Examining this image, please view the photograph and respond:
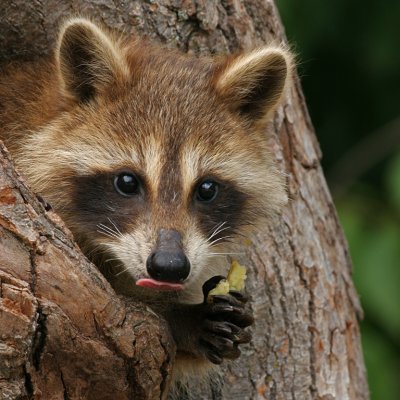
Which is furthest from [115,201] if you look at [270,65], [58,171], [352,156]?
[352,156]

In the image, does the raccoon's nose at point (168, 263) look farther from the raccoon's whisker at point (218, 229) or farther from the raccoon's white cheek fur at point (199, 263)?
the raccoon's whisker at point (218, 229)

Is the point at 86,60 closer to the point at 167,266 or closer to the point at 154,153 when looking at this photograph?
the point at 154,153

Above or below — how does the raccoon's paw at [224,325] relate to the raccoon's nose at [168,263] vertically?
below

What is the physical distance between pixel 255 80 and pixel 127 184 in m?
0.86

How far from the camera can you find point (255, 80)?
5.00 m

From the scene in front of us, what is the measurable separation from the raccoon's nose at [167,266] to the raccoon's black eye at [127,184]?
411mm

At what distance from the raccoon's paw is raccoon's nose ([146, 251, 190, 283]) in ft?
1.10

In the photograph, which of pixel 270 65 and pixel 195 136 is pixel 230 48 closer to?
pixel 270 65

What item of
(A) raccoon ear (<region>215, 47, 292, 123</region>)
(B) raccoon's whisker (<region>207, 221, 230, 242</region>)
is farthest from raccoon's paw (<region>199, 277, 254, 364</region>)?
(A) raccoon ear (<region>215, 47, 292, 123</region>)

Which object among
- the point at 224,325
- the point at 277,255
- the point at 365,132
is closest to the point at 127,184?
the point at 224,325

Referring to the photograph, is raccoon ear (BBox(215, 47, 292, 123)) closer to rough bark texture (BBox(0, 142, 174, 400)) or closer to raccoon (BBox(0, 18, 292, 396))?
raccoon (BBox(0, 18, 292, 396))

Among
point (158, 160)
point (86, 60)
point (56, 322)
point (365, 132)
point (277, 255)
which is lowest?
point (365, 132)

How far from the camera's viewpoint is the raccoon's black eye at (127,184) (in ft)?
15.3

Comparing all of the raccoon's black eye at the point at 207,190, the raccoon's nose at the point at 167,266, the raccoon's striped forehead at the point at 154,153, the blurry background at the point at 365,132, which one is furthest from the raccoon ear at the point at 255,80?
the blurry background at the point at 365,132
